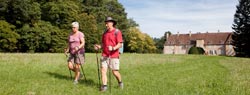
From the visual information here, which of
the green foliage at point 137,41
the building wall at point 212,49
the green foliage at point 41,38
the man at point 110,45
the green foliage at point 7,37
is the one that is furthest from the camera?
the building wall at point 212,49

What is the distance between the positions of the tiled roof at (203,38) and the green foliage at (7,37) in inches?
3228

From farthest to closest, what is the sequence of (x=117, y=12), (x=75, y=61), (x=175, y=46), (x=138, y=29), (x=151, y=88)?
(x=175, y=46), (x=138, y=29), (x=117, y=12), (x=75, y=61), (x=151, y=88)

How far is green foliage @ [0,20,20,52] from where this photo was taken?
57.4m

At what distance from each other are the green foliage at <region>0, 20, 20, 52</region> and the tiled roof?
269 ft

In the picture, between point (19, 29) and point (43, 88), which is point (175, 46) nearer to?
point (19, 29)

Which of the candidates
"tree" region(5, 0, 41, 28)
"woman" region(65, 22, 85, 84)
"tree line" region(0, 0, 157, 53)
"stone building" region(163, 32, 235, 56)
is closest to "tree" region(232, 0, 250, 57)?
"tree line" region(0, 0, 157, 53)

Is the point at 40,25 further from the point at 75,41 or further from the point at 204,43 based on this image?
the point at 204,43

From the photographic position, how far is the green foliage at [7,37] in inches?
2260

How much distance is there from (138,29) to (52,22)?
43400 mm

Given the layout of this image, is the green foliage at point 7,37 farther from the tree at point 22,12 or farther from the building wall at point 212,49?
the building wall at point 212,49

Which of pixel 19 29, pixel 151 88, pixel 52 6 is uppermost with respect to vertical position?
pixel 52 6

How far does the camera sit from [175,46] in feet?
450

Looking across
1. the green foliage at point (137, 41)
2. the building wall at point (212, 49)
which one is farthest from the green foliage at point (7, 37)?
the building wall at point (212, 49)

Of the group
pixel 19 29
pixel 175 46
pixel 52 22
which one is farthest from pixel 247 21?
pixel 175 46
